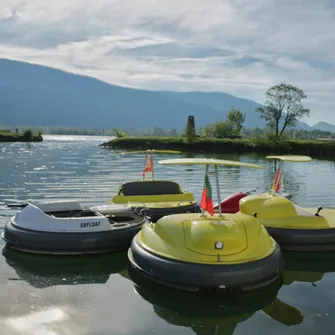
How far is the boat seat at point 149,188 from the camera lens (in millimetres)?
14383

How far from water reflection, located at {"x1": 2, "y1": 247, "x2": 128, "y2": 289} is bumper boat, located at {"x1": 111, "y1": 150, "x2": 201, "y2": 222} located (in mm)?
2733

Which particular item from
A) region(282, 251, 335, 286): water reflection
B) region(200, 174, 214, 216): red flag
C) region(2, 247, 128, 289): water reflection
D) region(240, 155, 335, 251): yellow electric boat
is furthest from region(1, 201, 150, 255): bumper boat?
region(282, 251, 335, 286): water reflection

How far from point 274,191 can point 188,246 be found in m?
5.04

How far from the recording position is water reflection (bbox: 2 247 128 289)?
30.0ft

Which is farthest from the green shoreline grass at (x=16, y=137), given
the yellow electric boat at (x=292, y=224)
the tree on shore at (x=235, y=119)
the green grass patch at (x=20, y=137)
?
the yellow electric boat at (x=292, y=224)

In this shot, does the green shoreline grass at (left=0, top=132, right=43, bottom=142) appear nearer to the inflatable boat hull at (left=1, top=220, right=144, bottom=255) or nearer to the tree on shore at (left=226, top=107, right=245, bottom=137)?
the tree on shore at (left=226, top=107, right=245, bottom=137)

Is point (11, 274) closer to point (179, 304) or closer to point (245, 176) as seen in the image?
point (179, 304)

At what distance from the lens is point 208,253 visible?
8125 millimetres

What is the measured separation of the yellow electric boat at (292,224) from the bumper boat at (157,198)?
7.69 ft

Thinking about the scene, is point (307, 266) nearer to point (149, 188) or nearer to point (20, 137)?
point (149, 188)

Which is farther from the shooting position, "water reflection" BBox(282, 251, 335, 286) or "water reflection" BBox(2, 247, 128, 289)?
"water reflection" BBox(282, 251, 335, 286)

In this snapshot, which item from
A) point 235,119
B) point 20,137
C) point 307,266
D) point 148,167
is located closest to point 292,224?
point 307,266

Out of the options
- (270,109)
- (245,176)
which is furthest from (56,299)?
(270,109)

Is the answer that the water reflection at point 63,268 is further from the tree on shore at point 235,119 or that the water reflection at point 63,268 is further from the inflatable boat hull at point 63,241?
the tree on shore at point 235,119
